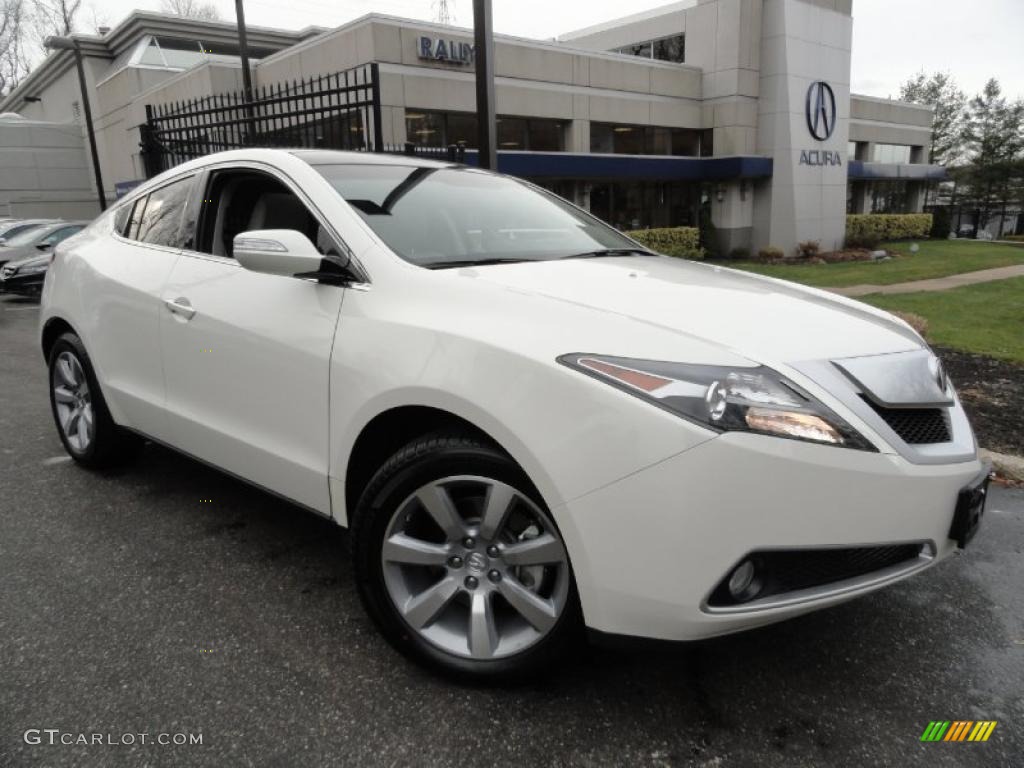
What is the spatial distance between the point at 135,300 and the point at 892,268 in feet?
68.2

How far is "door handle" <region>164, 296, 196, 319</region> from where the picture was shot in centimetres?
314

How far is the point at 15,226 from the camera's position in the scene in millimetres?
16172

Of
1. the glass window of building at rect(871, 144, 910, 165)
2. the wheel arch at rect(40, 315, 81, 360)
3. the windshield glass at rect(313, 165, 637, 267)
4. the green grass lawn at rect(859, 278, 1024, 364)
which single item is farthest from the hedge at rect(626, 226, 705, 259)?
the windshield glass at rect(313, 165, 637, 267)

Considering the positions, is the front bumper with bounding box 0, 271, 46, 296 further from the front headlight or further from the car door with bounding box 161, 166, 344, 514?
the front headlight

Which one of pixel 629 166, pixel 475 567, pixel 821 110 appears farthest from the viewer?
pixel 821 110

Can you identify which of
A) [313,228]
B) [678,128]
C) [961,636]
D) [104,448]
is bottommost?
[961,636]

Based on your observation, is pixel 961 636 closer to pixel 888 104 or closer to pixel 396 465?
pixel 396 465

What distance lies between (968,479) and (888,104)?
4075 centimetres

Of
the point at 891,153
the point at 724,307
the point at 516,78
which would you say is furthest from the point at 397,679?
the point at 891,153

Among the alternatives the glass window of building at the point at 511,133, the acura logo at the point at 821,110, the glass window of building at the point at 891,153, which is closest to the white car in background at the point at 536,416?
the glass window of building at the point at 511,133

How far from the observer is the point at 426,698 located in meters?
2.30

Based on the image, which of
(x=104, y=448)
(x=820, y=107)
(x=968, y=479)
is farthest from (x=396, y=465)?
(x=820, y=107)

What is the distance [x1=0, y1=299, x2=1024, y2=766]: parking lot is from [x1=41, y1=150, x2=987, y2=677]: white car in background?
0.24 meters

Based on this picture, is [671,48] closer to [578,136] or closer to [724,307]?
[578,136]
